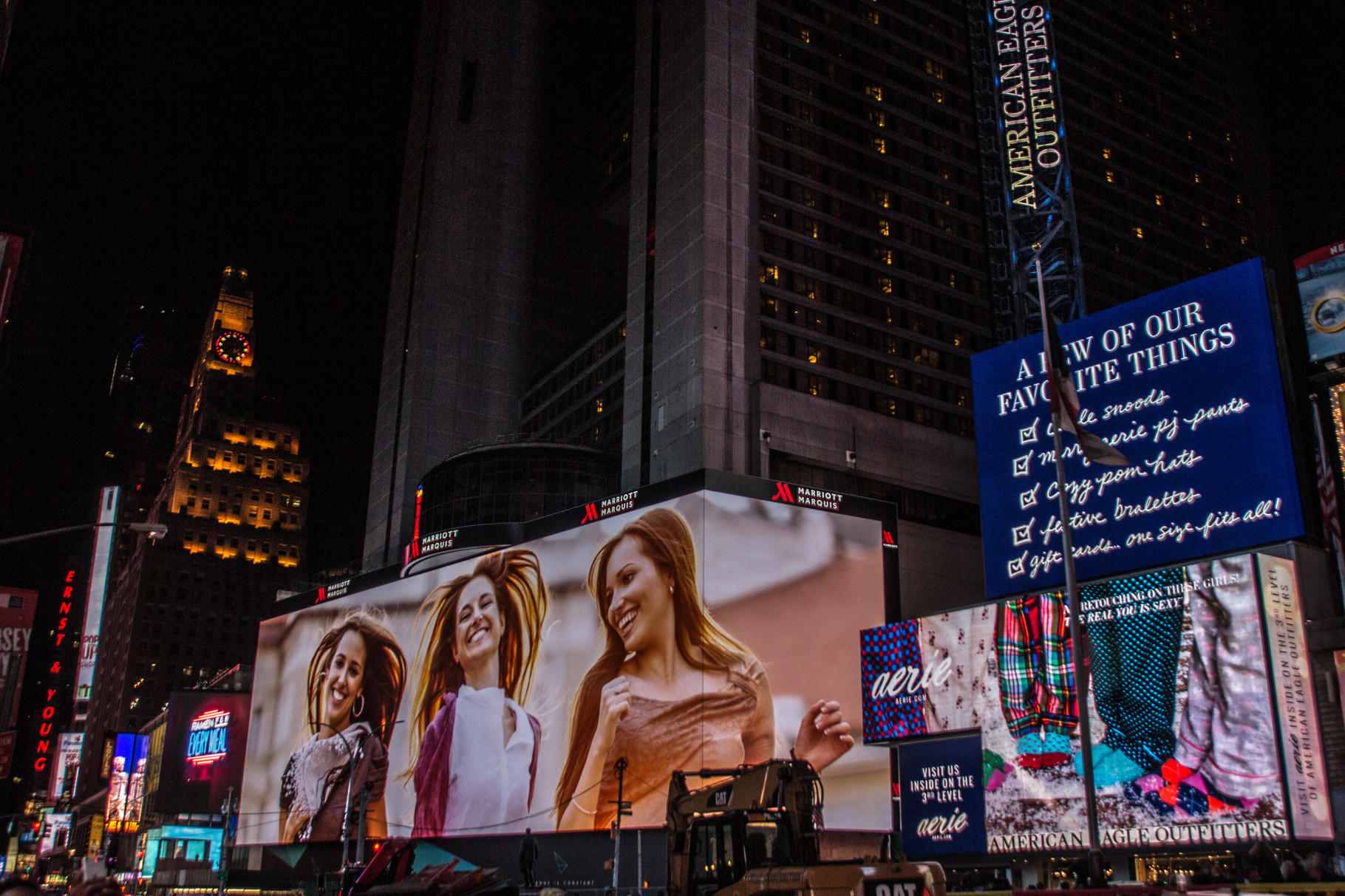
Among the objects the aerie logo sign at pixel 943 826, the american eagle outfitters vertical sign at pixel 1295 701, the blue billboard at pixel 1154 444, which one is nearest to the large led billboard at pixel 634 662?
the aerie logo sign at pixel 943 826

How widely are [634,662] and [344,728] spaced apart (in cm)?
3439

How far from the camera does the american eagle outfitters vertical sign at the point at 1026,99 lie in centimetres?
5791

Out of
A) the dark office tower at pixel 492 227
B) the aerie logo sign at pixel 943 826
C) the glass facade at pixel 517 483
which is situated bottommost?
the aerie logo sign at pixel 943 826

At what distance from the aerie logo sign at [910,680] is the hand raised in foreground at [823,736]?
14207mm

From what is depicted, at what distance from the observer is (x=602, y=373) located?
10631 cm

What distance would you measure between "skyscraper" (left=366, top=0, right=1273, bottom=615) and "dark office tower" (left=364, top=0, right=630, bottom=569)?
15182 mm

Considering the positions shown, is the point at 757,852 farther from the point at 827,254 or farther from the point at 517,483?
the point at 827,254

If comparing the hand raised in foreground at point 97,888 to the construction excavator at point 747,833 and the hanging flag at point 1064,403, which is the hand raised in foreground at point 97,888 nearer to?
the construction excavator at point 747,833

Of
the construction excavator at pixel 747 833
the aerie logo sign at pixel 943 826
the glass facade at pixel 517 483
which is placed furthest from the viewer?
the glass facade at pixel 517 483

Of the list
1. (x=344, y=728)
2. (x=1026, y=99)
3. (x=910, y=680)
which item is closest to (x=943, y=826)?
(x=910, y=680)

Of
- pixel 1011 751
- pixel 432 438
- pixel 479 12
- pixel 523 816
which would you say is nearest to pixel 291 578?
pixel 432 438

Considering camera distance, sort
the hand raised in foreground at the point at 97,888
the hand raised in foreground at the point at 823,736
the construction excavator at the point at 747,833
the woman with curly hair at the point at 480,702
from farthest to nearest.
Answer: the woman with curly hair at the point at 480,702, the hand raised in foreground at the point at 823,736, the construction excavator at the point at 747,833, the hand raised in foreground at the point at 97,888

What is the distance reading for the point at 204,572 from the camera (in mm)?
183500

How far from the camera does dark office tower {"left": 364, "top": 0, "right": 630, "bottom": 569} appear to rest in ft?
380
